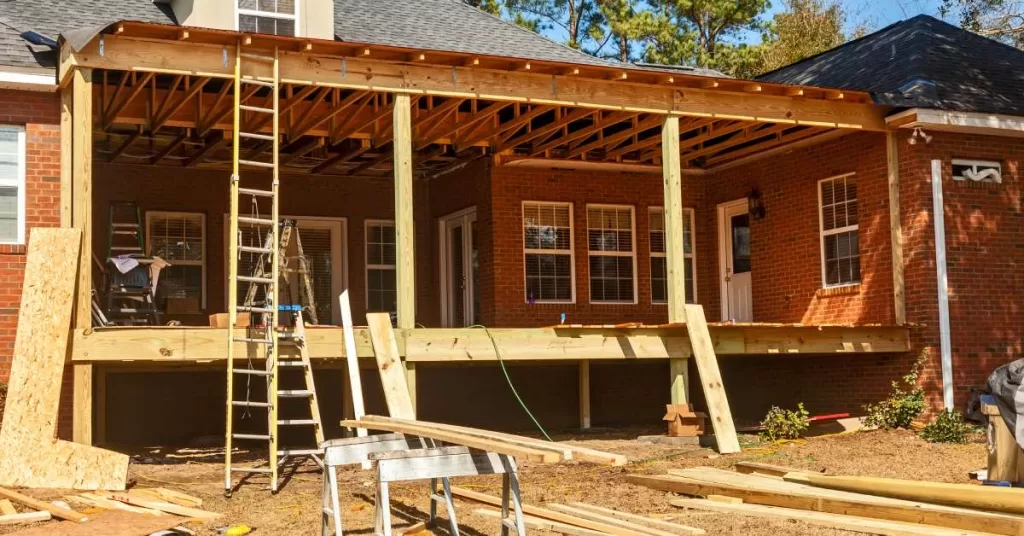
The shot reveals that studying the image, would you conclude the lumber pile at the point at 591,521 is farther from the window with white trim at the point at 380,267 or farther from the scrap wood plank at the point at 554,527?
the window with white trim at the point at 380,267

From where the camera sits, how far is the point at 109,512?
9125mm

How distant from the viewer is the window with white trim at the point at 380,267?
18.5m

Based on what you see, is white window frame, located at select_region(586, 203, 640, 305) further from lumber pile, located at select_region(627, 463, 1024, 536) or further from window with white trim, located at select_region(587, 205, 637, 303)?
lumber pile, located at select_region(627, 463, 1024, 536)

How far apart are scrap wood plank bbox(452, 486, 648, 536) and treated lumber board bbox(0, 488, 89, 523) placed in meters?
3.08

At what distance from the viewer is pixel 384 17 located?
17703 millimetres

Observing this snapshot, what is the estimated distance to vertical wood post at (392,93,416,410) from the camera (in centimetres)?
1250

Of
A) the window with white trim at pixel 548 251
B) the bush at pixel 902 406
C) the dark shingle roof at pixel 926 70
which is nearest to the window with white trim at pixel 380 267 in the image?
the window with white trim at pixel 548 251

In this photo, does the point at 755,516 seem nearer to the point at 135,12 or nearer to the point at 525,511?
the point at 525,511

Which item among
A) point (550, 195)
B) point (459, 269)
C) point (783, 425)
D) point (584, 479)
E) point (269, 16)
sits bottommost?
point (584, 479)

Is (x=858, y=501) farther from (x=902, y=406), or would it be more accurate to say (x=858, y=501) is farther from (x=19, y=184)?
(x=19, y=184)

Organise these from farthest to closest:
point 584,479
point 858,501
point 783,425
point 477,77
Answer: point 783,425 < point 477,77 < point 584,479 < point 858,501

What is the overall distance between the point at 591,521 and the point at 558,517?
12.0 inches

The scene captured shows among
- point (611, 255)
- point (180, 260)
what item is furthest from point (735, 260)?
point (180, 260)

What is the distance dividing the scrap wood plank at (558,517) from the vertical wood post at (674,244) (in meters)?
4.62
